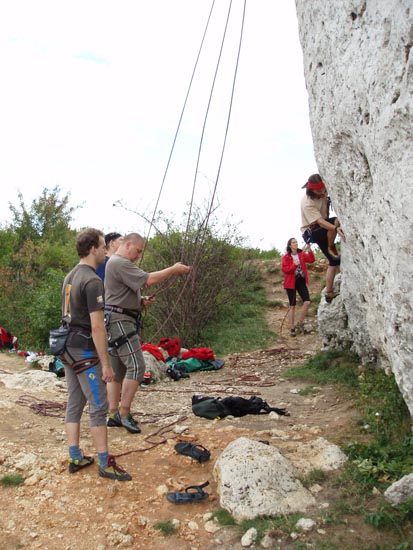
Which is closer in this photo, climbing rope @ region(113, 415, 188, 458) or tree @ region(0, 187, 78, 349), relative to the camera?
A: climbing rope @ region(113, 415, 188, 458)

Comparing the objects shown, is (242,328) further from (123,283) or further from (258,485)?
(258,485)

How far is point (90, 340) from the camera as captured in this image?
4.51 meters

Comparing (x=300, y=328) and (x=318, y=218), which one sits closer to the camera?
(x=318, y=218)

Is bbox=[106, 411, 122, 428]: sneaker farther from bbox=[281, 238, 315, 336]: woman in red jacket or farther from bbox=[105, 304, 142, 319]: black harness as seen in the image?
bbox=[281, 238, 315, 336]: woman in red jacket

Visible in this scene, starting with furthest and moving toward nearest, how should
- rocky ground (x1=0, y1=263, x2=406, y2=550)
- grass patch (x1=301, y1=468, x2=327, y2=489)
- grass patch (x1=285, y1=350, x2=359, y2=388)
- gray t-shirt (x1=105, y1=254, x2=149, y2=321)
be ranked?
grass patch (x1=285, y1=350, x2=359, y2=388)
gray t-shirt (x1=105, y1=254, x2=149, y2=321)
grass patch (x1=301, y1=468, x2=327, y2=489)
rocky ground (x1=0, y1=263, x2=406, y2=550)

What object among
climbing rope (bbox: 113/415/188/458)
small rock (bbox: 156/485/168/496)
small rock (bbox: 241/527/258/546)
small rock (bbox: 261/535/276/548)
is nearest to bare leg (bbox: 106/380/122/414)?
climbing rope (bbox: 113/415/188/458)

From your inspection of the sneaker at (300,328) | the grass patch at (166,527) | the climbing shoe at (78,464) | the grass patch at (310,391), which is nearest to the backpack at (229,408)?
the grass patch at (310,391)

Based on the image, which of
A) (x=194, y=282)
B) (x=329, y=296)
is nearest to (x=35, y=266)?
(x=194, y=282)

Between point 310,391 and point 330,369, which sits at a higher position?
point 330,369

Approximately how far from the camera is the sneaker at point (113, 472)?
14.8 feet

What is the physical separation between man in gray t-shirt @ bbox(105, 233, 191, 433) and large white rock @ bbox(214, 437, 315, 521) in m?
1.37

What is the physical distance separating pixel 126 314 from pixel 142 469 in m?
1.54

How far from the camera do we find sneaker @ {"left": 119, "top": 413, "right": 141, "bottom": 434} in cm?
553

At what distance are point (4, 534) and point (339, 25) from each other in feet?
14.8
